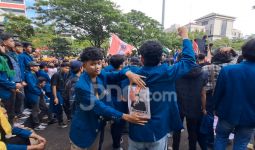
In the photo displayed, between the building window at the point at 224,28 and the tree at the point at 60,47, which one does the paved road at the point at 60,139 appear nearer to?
the tree at the point at 60,47

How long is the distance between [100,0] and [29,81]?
42.1ft

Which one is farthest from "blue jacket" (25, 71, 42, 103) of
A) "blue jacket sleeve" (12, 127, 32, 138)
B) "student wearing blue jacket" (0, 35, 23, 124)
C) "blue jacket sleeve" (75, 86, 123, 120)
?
"blue jacket sleeve" (75, 86, 123, 120)

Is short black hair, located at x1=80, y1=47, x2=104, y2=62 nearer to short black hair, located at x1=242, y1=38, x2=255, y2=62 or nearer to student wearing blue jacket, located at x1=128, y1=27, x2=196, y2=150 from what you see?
student wearing blue jacket, located at x1=128, y1=27, x2=196, y2=150

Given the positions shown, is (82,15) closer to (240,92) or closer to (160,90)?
(240,92)

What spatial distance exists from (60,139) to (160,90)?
3400 mm

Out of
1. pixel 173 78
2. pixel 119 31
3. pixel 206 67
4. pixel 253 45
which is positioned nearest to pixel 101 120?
pixel 173 78

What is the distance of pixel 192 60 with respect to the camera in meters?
1.92

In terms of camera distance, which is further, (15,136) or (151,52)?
(15,136)

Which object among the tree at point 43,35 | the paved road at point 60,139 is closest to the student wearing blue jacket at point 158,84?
the paved road at point 60,139

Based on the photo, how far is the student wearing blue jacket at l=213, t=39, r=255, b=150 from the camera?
2.46 metres

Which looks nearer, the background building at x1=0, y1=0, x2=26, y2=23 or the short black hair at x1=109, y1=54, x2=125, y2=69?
the short black hair at x1=109, y1=54, x2=125, y2=69

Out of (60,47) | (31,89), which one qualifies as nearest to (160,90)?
(31,89)

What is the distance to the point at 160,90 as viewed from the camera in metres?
1.98

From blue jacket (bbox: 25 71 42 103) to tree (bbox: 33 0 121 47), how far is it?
11.9 meters
